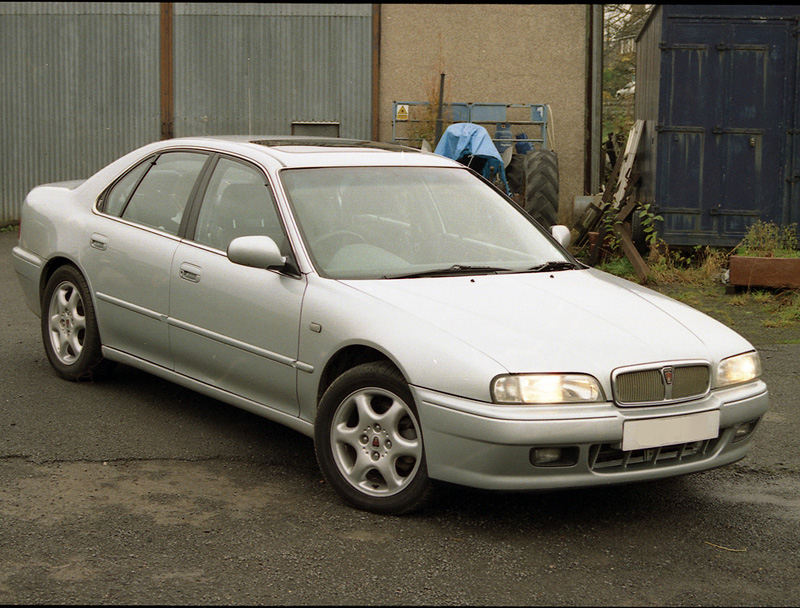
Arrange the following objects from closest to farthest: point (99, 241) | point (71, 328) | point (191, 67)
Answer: point (99, 241), point (71, 328), point (191, 67)

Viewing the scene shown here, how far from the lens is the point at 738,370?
4.32 metres

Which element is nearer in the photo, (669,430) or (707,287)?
(669,430)

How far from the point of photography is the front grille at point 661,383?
3.92 m

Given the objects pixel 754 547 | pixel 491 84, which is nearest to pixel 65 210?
pixel 754 547

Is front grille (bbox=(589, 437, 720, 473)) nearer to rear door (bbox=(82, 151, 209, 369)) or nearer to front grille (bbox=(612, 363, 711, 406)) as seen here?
front grille (bbox=(612, 363, 711, 406))

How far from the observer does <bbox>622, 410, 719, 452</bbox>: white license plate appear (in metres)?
3.90

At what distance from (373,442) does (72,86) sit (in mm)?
13363

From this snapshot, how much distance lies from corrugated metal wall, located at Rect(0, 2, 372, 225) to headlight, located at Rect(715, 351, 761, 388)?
12032 mm

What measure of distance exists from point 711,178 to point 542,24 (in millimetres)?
4989

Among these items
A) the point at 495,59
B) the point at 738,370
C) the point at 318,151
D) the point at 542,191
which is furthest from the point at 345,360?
the point at 495,59

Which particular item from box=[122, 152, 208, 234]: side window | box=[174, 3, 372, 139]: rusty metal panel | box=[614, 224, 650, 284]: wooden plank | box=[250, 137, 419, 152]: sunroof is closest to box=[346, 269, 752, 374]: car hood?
box=[250, 137, 419, 152]: sunroof

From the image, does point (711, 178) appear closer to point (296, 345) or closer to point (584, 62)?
point (584, 62)

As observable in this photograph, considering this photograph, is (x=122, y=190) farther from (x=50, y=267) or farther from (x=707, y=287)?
(x=707, y=287)

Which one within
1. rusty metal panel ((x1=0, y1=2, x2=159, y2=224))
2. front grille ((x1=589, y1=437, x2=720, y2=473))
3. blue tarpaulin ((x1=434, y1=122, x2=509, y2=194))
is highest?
rusty metal panel ((x1=0, y1=2, x2=159, y2=224))
